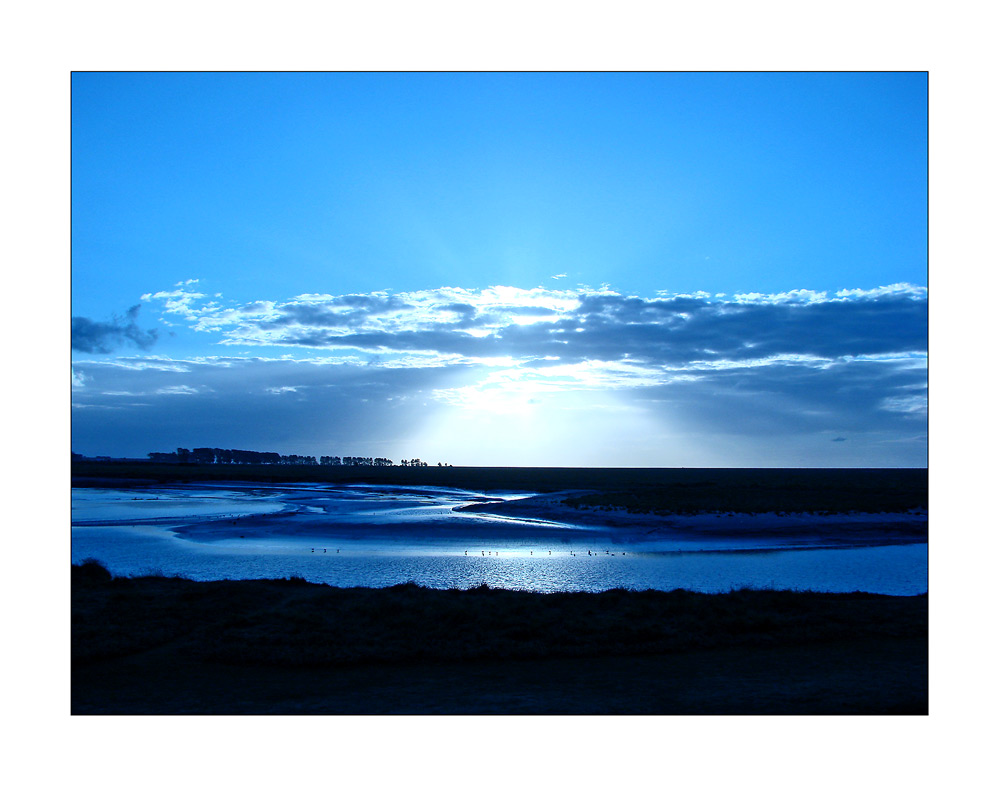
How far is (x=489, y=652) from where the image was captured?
14.6 metres

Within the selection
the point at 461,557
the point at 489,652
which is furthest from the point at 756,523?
the point at 489,652

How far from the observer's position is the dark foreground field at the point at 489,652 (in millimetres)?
11602

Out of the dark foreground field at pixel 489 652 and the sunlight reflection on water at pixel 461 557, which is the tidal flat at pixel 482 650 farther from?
the sunlight reflection on water at pixel 461 557

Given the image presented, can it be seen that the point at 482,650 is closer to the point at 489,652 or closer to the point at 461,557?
the point at 489,652

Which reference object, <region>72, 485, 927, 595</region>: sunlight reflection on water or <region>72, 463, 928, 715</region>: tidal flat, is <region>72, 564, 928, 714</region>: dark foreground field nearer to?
<region>72, 463, 928, 715</region>: tidal flat

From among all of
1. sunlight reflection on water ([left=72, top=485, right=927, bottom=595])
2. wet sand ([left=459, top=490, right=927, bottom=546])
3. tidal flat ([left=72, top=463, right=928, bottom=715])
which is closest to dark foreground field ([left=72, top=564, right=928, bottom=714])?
tidal flat ([left=72, top=463, right=928, bottom=715])

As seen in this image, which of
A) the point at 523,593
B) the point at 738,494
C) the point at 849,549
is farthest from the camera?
the point at 738,494

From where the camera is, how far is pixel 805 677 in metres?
12.9

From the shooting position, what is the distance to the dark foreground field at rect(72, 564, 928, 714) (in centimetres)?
1160

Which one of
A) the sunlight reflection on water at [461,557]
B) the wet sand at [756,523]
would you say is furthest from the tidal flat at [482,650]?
the wet sand at [756,523]

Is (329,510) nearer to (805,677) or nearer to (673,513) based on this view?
(673,513)
